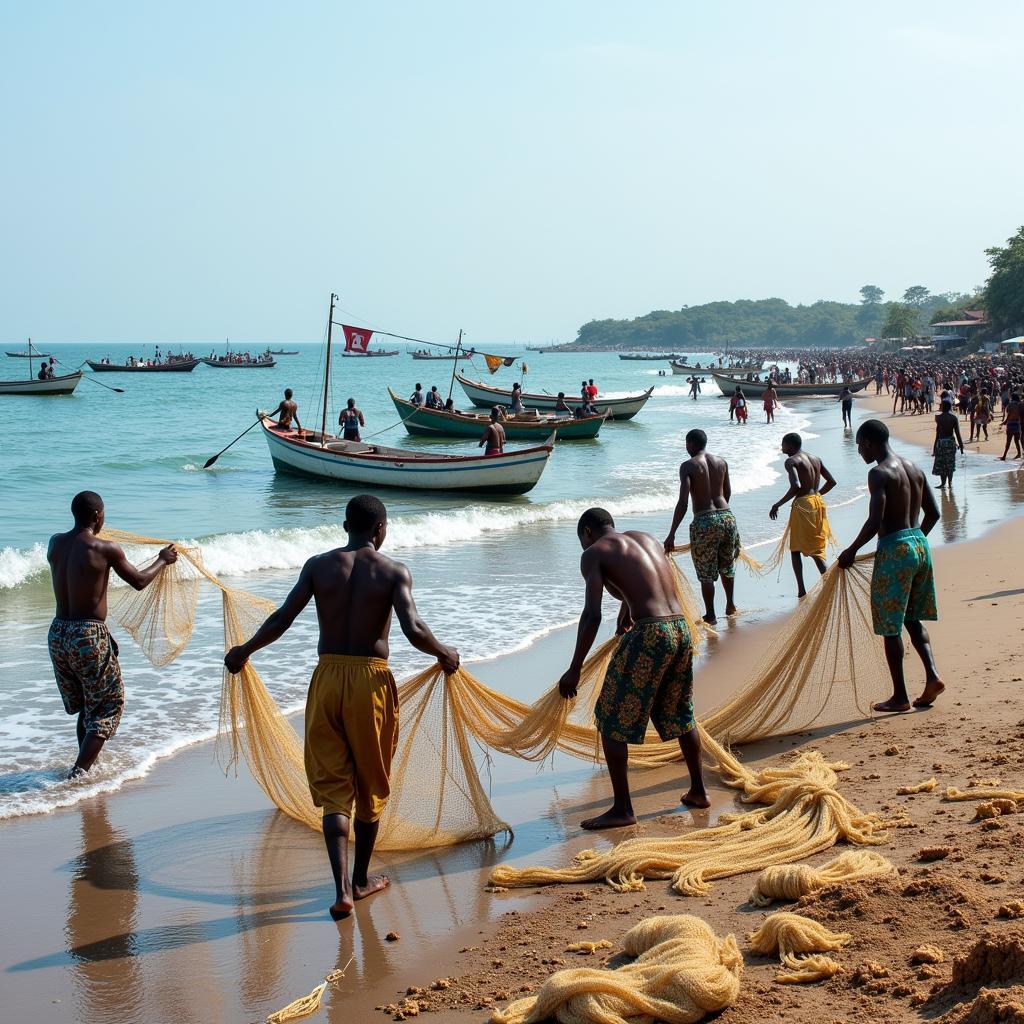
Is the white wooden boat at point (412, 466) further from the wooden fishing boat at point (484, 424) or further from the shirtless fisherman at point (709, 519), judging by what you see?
the shirtless fisherman at point (709, 519)

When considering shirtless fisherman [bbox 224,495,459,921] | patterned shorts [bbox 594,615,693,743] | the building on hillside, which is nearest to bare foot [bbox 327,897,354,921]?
shirtless fisherman [bbox 224,495,459,921]

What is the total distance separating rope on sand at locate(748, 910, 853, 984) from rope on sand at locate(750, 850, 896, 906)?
30 centimetres

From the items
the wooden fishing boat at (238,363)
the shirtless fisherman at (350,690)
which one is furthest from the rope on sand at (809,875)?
the wooden fishing boat at (238,363)

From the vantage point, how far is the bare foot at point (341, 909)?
475 cm

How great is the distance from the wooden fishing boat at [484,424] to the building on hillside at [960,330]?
67.0m

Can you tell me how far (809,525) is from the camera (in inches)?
429

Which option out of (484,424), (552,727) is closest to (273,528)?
(552,727)

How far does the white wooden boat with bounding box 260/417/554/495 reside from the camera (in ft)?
73.9

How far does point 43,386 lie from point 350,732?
64445 millimetres

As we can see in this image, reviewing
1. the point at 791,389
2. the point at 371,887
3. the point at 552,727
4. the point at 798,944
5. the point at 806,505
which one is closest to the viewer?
the point at 798,944

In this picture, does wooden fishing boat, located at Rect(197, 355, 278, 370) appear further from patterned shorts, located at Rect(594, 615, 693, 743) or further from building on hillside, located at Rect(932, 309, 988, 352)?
patterned shorts, located at Rect(594, 615, 693, 743)

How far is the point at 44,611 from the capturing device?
39.6 feet

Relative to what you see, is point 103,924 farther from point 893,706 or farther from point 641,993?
point 893,706

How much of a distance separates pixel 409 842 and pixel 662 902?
140 centimetres
